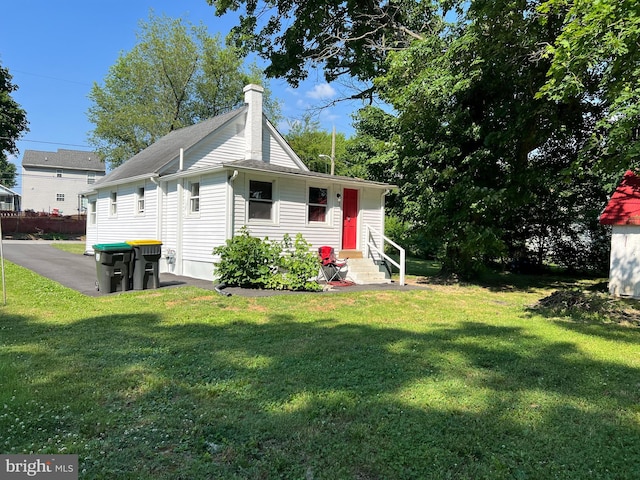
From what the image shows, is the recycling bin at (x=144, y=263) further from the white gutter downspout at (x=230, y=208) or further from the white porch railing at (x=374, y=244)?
the white porch railing at (x=374, y=244)

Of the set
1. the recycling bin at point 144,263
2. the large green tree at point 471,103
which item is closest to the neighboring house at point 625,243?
the large green tree at point 471,103

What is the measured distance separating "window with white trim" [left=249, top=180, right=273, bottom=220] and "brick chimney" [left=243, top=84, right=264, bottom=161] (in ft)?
13.2

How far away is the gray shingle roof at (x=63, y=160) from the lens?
46531 mm

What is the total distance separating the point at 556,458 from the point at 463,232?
32.2ft

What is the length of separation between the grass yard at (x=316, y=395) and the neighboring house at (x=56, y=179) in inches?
1892

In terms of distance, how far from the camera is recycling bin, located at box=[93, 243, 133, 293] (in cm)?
881

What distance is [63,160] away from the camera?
4809 centimetres

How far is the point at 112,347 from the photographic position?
490 cm

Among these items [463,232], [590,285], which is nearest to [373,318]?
[463,232]

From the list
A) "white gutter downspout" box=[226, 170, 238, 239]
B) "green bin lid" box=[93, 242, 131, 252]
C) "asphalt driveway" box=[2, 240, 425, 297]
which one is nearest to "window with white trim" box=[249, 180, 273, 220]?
"white gutter downspout" box=[226, 170, 238, 239]

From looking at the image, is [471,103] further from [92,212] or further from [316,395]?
[92,212]

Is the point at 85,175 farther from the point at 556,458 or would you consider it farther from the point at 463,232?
the point at 556,458

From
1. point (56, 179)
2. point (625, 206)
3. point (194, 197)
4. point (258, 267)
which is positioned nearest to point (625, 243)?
point (625, 206)

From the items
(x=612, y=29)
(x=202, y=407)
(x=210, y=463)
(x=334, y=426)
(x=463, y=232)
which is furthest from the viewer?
(x=463, y=232)
